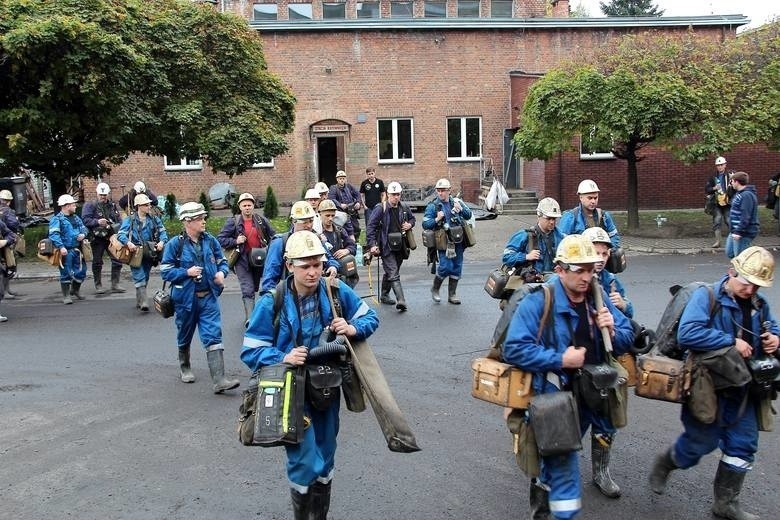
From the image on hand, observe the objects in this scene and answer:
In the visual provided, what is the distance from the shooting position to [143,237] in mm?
11570

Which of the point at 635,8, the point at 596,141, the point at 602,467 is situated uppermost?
the point at 635,8

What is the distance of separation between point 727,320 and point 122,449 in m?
4.77

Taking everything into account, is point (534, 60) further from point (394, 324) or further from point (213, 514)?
point (213, 514)

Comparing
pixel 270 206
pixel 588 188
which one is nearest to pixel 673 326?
pixel 588 188

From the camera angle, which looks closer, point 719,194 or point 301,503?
point 301,503

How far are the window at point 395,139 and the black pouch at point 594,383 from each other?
23361mm

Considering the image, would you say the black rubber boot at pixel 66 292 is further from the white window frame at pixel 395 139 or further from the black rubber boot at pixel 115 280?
the white window frame at pixel 395 139

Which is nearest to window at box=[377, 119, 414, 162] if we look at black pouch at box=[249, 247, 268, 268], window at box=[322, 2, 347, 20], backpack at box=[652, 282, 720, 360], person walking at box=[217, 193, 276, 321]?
window at box=[322, 2, 347, 20]

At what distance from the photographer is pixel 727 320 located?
14.9 ft

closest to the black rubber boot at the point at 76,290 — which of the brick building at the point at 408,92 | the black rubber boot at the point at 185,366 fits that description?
the black rubber boot at the point at 185,366

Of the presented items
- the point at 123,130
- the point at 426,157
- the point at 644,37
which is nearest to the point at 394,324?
the point at 123,130

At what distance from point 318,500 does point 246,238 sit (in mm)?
5492

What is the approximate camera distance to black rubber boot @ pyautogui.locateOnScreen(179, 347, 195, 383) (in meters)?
7.73

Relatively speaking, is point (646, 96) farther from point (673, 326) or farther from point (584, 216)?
point (673, 326)
